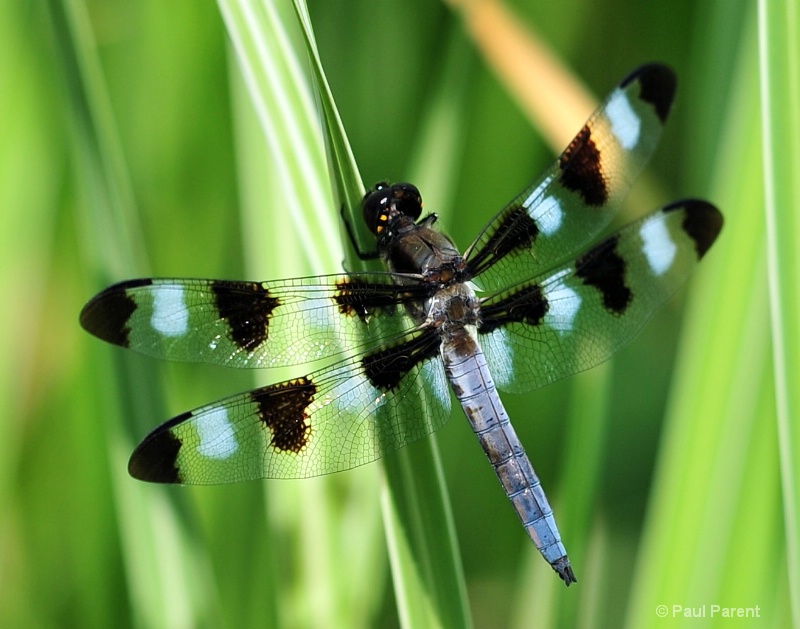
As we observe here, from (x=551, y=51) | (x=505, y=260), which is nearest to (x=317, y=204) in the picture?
(x=505, y=260)

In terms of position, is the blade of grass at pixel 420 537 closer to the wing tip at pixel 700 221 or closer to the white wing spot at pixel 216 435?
the white wing spot at pixel 216 435

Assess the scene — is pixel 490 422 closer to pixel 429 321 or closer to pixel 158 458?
pixel 429 321

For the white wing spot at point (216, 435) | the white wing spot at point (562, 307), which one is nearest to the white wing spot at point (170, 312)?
the white wing spot at point (216, 435)

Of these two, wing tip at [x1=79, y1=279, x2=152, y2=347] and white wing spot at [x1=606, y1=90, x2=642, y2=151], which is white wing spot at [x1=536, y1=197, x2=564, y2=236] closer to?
white wing spot at [x1=606, y1=90, x2=642, y2=151]

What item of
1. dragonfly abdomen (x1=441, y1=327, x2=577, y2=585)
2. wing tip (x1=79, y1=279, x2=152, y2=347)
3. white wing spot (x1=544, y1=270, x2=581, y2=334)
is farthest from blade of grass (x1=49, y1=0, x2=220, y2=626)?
white wing spot (x1=544, y1=270, x2=581, y2=334)

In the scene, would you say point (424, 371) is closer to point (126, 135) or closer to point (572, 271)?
point (572, 271)
